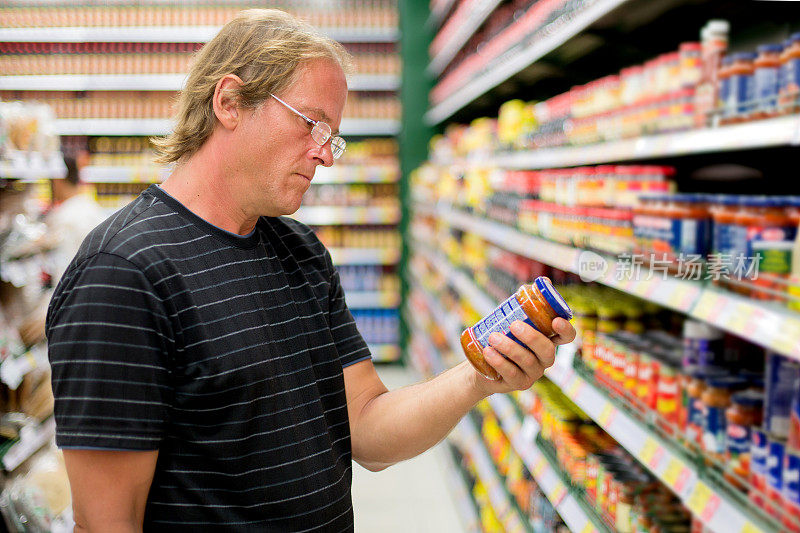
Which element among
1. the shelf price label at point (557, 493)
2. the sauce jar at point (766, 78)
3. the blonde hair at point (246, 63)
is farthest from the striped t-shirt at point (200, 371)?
the shelf price label at point (557, 493)

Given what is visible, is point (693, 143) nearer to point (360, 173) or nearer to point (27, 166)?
point (27, 166)

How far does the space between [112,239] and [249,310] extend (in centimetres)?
24

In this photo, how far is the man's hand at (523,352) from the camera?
1189mm

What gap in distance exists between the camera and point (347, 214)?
7.07 metres

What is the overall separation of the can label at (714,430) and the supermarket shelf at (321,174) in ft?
18.7

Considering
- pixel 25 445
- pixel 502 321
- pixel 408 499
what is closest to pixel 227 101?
pixel 502 321

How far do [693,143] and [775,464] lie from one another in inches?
25.0

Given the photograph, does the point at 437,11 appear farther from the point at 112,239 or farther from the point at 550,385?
the point at 112,239

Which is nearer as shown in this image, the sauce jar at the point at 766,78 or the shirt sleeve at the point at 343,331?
the sauce jar at the point at 766,78

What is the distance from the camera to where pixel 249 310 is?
4.04 ft

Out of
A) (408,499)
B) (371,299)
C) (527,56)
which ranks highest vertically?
(527,56)

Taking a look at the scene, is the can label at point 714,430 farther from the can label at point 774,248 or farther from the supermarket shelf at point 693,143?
the supermarket shelf at point 693,143

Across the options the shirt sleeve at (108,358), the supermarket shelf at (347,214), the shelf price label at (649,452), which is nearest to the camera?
the shirt sleeve at (108,358)

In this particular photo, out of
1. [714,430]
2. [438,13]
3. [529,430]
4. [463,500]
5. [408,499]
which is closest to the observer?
[714,430]
